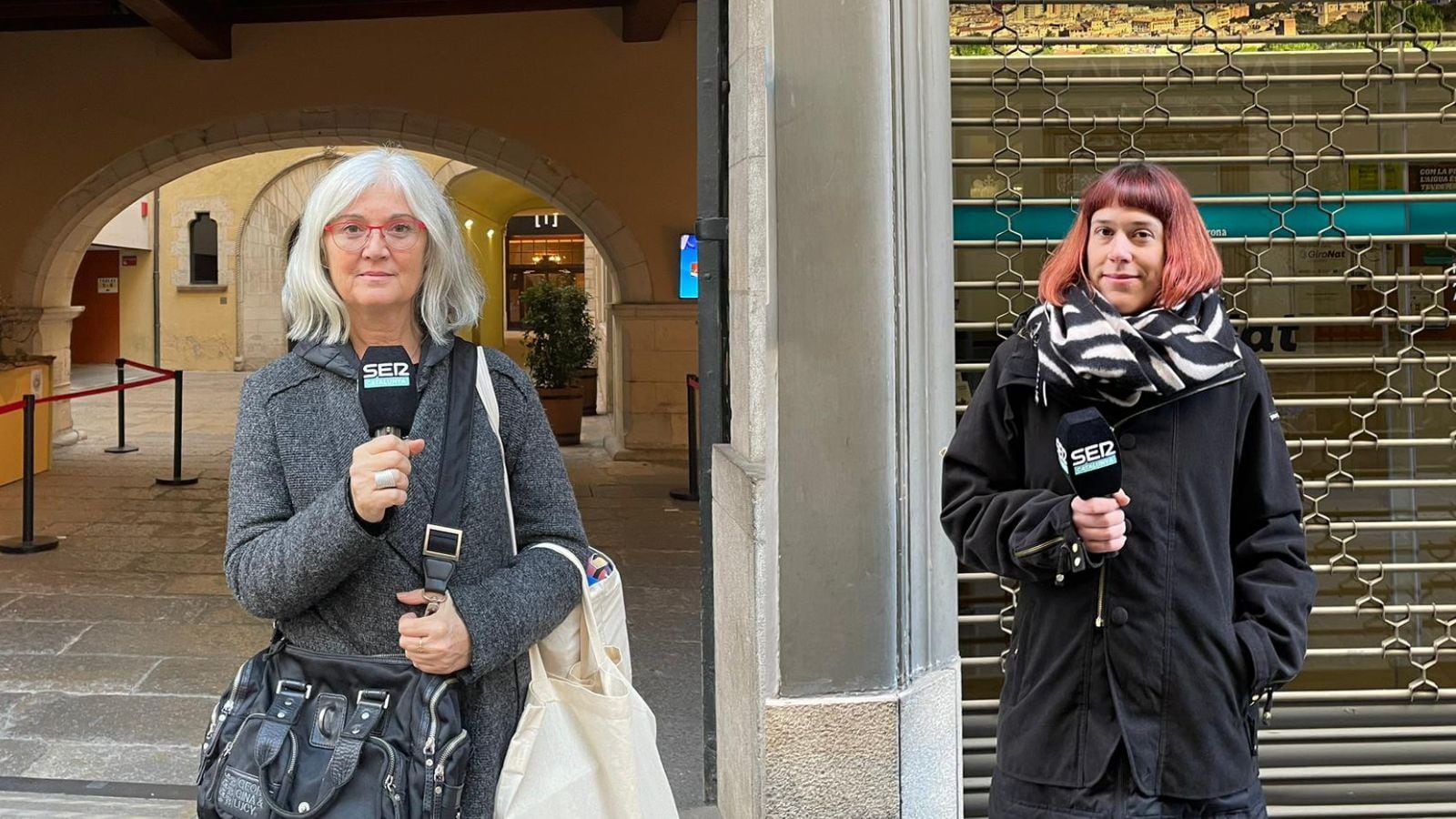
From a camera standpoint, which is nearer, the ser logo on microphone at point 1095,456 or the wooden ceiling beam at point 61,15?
the ser logo on microphone at point 1095,456

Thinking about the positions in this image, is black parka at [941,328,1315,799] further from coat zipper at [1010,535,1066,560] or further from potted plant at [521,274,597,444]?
potted plant at [521,274,597,444]

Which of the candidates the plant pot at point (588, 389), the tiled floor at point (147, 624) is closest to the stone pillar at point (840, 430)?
the tiled floor at point (147, 624)

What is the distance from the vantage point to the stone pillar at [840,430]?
3043mm

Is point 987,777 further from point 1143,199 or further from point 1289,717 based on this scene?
point 1143,199

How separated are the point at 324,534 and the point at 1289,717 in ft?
9.39

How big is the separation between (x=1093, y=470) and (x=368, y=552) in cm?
93

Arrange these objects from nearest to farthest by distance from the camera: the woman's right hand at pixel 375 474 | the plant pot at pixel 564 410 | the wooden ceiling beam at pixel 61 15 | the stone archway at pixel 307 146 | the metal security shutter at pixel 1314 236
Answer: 1. the woman's right hand at pixel 375 474
2. the metal security shutter at pixel 1314 236
3. the wooden ceiling beam at pixel 61 15
4. the stone archway at pixel 307 146
5. the plant pot at pixel 564 410

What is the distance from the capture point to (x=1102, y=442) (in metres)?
1.68

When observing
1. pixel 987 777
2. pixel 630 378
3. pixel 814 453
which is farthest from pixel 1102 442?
pixel 630 378

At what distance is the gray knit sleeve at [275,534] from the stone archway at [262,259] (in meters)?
25.2

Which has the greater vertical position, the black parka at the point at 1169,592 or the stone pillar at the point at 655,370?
the stone pillar at the point at 655,370

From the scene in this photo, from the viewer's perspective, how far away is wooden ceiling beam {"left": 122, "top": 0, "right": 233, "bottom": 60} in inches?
408

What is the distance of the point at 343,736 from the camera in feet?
5.35

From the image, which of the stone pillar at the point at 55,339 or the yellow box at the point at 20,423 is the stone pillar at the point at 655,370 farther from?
the stone pillar at the point at 55,339
